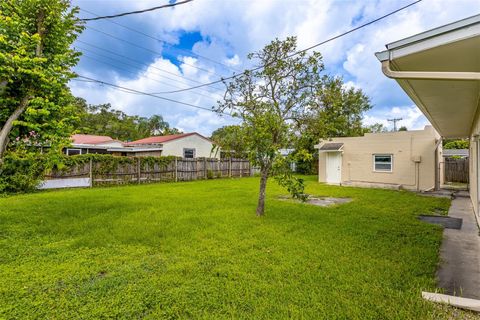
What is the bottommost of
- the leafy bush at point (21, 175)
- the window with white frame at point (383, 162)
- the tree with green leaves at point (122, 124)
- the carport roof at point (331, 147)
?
the leafy bush at point (21, 175)

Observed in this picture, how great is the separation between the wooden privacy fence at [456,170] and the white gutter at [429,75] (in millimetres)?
18682

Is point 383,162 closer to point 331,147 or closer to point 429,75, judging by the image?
point 331,147

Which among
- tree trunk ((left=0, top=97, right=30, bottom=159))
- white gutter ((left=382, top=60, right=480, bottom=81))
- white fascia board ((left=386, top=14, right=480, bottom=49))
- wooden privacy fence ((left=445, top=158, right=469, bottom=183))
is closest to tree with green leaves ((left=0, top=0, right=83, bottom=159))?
tree trunk ((left=0, top=97, right=30, bottom=159))

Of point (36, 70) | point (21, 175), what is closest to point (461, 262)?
point (36, 70)

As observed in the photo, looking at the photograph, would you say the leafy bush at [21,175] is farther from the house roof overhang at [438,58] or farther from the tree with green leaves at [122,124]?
the tree with green leaves at [122,124]

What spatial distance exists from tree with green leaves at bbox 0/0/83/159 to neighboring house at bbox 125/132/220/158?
14.4 m

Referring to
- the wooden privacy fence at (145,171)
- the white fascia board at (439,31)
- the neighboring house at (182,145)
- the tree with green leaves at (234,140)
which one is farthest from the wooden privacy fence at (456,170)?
the white fascia board at (439,31)

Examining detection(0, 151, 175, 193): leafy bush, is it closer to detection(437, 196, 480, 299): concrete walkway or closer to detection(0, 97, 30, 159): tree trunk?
detection(0, 97, 30, 159): tree trunk

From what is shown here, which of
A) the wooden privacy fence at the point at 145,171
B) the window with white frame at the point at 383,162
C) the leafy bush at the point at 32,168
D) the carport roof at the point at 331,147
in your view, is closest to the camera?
the leafy bush at the point at 32,168

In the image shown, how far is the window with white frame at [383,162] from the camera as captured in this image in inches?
553

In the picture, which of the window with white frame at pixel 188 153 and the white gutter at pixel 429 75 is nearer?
the white gutter at pixel 429 75

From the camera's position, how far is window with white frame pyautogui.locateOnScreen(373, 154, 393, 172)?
14.1 metres

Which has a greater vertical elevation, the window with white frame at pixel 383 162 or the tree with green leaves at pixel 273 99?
the tree with green leaves at pixel 273 99

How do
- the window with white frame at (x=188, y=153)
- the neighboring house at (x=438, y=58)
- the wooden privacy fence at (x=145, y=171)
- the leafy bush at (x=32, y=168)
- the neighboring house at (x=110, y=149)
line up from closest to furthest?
the neighboring house at (x=438, y=58)
the leafy bush at (x=32, y=168)
the wooden privacy fence at (x=145, y=171)
the neighboring house at (x=110, y=149)
the window with white frame at (x=188, y=153)
